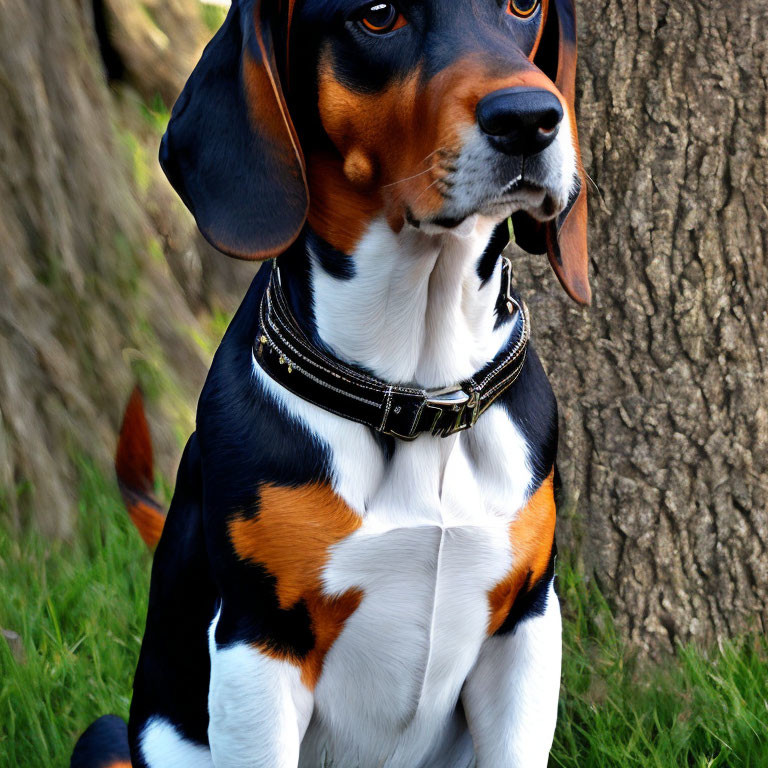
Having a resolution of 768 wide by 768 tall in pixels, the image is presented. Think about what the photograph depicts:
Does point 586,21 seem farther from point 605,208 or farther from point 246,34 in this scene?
point 246,34

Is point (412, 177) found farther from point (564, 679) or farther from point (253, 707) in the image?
point (564, 679)

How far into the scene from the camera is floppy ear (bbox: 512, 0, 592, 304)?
8.41 ft

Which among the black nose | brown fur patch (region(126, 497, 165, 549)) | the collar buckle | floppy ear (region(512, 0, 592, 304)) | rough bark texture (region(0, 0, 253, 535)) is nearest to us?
the black nose

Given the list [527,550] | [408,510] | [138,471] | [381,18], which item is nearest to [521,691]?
[527,550]

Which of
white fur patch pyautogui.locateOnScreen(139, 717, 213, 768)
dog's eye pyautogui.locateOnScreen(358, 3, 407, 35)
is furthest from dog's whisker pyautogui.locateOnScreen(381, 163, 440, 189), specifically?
white fur patch pyautogui.locateOnScreen(139, 717, 213, 768)

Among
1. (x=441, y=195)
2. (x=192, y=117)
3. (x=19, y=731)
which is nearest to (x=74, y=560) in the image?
(x=19, y=731)

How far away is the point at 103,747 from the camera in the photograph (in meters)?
2.93

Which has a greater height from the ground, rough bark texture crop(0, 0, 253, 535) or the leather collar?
the leather collar

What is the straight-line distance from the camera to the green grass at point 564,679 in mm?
3006

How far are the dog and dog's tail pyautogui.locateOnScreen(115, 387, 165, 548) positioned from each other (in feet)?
1.13

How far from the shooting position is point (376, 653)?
8.21 feet

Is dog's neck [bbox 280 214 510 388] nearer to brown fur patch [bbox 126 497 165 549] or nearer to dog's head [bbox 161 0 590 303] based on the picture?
dog's head [bbox 161 0 590 303]

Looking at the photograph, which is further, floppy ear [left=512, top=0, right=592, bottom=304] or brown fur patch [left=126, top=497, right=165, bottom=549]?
brown fur patch [left=126, top=497, right=165, bottom=549]

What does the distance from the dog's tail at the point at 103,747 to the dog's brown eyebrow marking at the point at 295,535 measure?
739 mm
